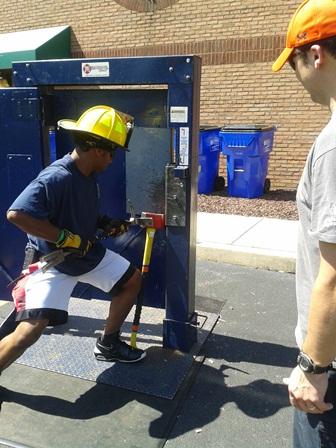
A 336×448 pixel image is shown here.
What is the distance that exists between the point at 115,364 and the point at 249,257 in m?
2.58

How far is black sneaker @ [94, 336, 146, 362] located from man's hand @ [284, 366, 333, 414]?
2.05m

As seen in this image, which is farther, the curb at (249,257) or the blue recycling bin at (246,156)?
the blue recycling bin at (246,156)

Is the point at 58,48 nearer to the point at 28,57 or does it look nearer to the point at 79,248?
the point at 28,57

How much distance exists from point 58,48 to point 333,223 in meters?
11.0

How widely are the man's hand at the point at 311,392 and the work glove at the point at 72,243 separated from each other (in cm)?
172

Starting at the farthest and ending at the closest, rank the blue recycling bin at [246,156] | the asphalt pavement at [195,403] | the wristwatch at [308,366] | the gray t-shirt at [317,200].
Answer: the blue recycling bin at [246,156] → the asphalt pavement at [195,403] → the wristwatch at [308,366] → the gray t-shirt at [317,200]

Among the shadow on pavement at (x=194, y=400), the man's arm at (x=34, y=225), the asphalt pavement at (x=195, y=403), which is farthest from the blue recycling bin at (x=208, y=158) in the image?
the man's arm at (x=34, y=225)

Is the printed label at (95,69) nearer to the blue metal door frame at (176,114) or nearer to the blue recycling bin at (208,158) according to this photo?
the blue metal door frame at (176,114)

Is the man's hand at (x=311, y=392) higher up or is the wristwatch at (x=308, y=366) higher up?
the wristwatch at (x=308, y=366)

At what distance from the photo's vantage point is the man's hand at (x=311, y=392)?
1.39 metres

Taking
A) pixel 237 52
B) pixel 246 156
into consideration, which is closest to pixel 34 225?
pixel 246 156

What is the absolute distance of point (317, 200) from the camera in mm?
1308

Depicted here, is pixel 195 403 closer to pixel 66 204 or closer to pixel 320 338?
pixel 66 204

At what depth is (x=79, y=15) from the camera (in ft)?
36.1
